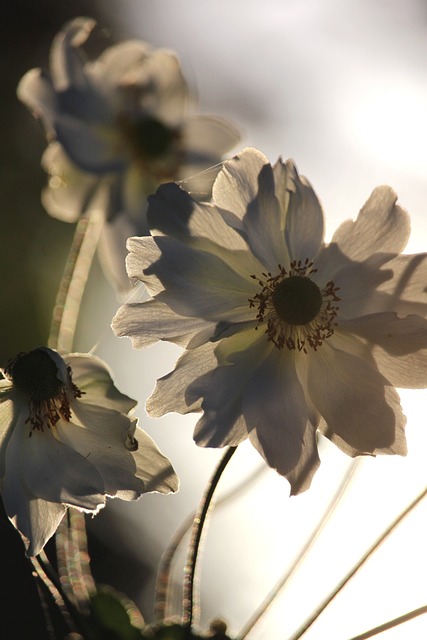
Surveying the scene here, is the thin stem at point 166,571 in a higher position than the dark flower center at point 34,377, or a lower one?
lower

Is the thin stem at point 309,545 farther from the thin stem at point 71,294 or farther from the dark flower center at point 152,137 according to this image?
the dark flower center at point 152,137

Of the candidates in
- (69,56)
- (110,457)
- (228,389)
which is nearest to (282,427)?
(228,389)

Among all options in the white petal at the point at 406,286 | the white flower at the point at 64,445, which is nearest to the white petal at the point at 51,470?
the white flower at the point at 64,445

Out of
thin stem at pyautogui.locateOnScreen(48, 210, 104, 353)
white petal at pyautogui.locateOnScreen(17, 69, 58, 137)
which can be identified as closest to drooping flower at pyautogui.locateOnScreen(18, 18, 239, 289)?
white petal at pyautogui.locateOnScreen(17, 69, 58, 137)

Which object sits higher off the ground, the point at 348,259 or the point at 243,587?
the point at 348,259

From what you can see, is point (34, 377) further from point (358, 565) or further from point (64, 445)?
point (358, 565)

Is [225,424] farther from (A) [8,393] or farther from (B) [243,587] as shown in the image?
(B) [243,587]

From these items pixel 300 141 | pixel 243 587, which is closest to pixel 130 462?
pixel 243 587
